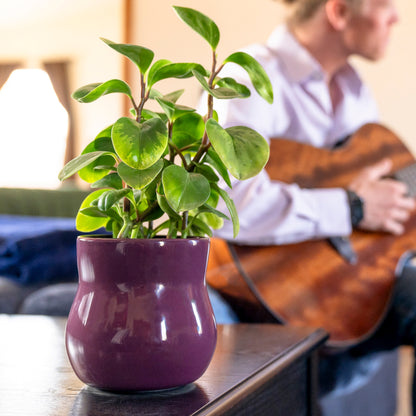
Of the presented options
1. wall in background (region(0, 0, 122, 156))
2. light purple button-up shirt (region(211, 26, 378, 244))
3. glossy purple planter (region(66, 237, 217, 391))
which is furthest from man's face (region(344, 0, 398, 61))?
glossy purple planter (region(66, 237, 217, 391))

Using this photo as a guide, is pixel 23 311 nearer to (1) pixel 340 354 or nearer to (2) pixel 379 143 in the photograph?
(1) pixel 340 354

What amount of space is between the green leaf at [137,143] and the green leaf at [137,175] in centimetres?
2

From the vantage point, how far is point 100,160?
584 mm

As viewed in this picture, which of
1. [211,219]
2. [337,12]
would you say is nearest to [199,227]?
[211,219]

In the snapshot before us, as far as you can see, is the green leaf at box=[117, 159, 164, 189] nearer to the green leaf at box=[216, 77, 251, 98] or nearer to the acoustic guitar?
the green leaf at box=[216, 77, 251, 98]

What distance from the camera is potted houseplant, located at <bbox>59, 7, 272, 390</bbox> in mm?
513

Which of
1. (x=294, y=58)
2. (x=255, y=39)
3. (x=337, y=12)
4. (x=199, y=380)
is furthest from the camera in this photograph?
(x=255, y=39)

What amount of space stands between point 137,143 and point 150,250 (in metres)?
0.09

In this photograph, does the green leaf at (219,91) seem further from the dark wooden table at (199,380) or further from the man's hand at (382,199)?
the man's hand at (382,199)

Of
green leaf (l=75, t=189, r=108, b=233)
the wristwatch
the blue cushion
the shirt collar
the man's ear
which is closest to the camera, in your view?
green leaf (l=75, t=189, r=108, b=233)

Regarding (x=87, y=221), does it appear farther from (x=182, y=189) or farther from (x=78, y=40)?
(x=78, y=40)

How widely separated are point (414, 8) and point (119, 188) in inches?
73.7

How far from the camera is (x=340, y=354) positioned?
1545mm

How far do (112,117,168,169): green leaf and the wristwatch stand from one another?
105cm
